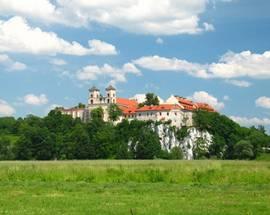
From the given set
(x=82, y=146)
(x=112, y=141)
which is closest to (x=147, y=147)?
(x=112, y=141)

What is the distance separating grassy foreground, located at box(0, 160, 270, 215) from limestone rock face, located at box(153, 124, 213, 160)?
150 m

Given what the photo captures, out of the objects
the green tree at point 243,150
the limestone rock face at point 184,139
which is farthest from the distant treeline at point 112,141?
the limestone rock face at point 184,139

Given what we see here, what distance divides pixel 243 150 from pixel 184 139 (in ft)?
107

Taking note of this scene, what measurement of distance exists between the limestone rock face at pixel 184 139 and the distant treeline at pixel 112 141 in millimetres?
Result: 1870

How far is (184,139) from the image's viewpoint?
18912cm

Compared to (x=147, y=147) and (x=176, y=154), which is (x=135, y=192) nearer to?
(x=147, y=147)

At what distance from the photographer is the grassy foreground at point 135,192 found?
63.7 ft

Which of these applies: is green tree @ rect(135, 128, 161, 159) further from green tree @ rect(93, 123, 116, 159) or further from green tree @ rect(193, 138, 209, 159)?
green tree @ rect(193, 138, 209, 159)

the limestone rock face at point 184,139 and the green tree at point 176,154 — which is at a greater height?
the limestone rock face at point 184,139

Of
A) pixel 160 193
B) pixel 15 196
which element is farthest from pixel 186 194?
pixel 15 196

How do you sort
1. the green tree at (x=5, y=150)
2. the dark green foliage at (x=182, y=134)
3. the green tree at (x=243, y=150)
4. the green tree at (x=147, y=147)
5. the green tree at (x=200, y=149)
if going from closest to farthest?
1. the green tree at (x=5, y=150)
2. the green tree at (x=243, y=150)
3. the green tree at (x=147, y=147)
4. the green tree at (x=200, y=149)
5. the dark green foliage at (x=182, y=134)

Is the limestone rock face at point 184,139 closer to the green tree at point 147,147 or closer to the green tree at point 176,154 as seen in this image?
the green tree at point 176,154

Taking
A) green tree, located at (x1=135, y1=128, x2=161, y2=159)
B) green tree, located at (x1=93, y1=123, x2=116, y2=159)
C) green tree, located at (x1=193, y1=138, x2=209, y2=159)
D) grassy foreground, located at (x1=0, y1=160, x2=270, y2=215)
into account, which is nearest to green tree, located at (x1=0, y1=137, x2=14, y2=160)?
green tree, located at (x1=93, y1=123, x2=116, y2=159)

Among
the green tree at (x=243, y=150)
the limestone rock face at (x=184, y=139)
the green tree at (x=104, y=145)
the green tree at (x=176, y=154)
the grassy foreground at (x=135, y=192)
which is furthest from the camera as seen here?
the limestone rock face at (x=184, y=139)
